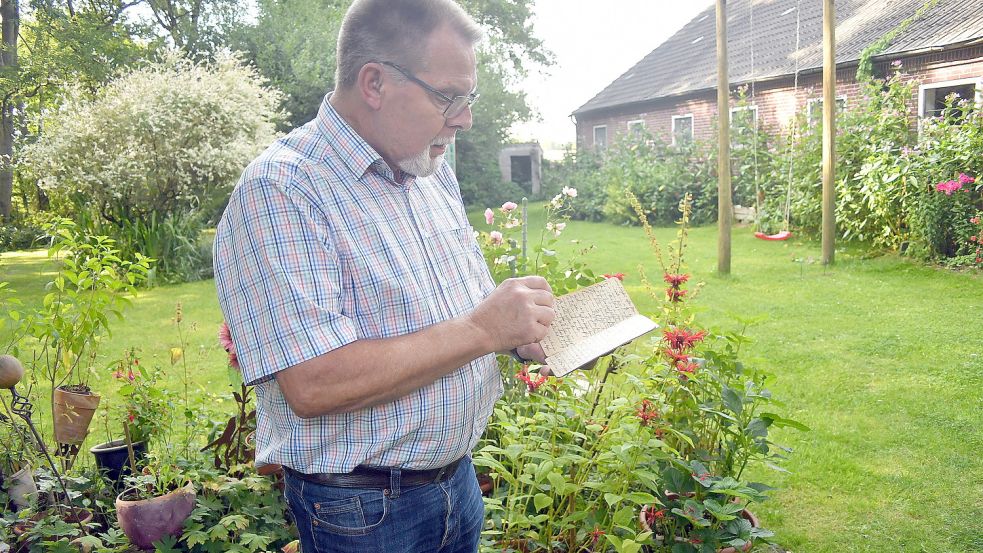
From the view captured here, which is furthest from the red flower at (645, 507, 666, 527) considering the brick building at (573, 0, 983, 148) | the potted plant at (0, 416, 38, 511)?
the brick building at (573, 0, 983, 148)

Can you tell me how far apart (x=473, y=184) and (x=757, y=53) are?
307 inches

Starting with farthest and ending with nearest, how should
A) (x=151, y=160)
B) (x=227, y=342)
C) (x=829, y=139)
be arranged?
(x=151, y=160), (x=829, y=139), (x=227, y=342)

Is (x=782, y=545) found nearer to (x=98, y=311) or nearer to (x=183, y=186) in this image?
(x=98, y=311)

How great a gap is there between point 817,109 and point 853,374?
7.83m

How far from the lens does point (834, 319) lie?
6.48m

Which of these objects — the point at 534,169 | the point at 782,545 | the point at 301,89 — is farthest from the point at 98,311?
the point at 534,169

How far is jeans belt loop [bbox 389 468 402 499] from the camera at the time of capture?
52.7 inches

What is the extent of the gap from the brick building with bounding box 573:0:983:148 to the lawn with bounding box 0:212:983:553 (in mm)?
3229

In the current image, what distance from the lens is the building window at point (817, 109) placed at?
11.6 meters

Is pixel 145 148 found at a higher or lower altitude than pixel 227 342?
higher

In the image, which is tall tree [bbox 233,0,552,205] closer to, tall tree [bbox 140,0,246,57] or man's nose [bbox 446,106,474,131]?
tall tree [bbox 140,0,246,57]

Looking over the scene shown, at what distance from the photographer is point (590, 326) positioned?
1.63 meters

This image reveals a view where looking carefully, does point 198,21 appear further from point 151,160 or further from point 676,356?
point 676,356

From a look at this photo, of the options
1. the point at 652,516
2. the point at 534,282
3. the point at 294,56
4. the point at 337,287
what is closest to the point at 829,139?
the point at 652,516
